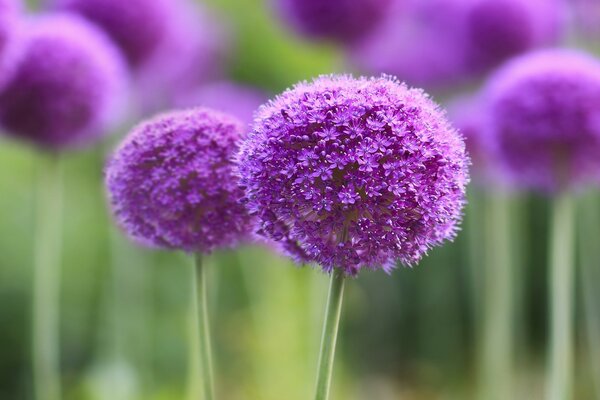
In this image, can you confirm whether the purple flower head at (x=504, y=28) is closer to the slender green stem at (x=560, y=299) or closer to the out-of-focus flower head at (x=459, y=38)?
the out-of-focus flower head at (x=459, y=38)

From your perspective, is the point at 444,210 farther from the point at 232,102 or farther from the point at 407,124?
the point at 232,102

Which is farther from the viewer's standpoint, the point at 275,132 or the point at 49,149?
the point at 49,149

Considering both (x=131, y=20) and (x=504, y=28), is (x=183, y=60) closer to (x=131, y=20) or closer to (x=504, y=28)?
(x=131, y=20)

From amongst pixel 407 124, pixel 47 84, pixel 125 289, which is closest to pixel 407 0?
pixel 47 84

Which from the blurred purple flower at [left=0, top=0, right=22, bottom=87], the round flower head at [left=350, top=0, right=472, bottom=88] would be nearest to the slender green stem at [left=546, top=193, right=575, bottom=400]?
the round flower head at [left=350, top=0, right=472, bottom=88]

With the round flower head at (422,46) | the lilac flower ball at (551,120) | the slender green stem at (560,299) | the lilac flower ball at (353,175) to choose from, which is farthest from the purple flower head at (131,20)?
the lilac flower ball at (353,175)

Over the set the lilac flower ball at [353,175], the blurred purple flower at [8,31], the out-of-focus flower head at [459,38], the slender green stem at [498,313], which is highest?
the out-of-focus flower head at [459,38]

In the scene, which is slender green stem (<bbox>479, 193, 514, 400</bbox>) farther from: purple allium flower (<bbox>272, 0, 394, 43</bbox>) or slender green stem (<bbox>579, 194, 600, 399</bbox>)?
purple allium flower (<bbox>272, 0, 394, 43</bbox>)

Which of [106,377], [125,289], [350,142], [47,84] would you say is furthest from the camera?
[125,289]
